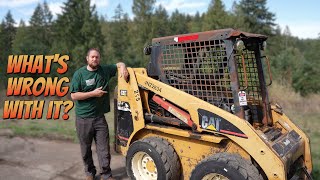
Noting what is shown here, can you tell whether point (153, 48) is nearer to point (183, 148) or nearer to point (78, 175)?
point (183, 148)

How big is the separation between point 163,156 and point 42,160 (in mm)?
2969

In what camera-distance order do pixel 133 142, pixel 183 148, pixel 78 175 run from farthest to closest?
pixel 78 175
pixel 133 142
pixel 183 148

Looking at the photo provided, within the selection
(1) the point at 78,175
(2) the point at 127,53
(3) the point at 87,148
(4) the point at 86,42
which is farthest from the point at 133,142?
(2) the point at 127,53

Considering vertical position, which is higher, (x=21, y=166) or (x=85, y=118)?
(x=85, y=118)

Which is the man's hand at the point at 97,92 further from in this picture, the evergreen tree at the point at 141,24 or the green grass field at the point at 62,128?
the evergreen tree at the point at 141,24

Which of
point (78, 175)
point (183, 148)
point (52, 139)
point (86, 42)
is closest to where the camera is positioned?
point (183, 148)

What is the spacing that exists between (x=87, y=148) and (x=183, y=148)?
57.9 inches

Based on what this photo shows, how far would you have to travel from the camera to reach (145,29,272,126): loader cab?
4.29 metres

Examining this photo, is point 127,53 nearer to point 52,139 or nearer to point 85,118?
point 52,139

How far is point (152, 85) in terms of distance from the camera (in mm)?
4910

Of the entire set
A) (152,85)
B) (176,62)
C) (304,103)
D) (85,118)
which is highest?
(176,62)

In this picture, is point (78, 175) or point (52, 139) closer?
point (78, 175)

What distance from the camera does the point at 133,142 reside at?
504 centimetres

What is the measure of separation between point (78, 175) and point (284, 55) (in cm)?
2155
